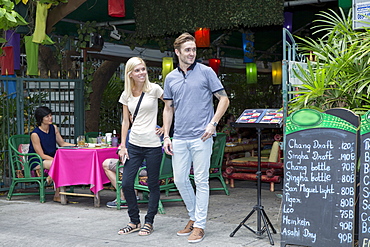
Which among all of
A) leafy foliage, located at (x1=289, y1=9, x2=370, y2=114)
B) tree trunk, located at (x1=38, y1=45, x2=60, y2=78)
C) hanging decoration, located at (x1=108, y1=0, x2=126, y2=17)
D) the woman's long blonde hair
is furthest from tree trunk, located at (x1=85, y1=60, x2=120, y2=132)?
leafy foliage, located at (x1=289, y1=9, x2=370, y2=114)

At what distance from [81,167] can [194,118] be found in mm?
2503

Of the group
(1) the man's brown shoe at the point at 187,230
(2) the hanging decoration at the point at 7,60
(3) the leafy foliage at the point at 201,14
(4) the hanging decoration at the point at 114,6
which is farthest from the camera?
(2) the hanging decoration at the point at 7,60

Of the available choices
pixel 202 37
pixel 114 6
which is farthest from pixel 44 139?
pixel 202 37

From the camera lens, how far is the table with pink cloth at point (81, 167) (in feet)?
21.6

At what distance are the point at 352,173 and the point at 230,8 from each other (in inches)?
153

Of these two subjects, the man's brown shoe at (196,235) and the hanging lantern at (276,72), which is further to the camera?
the hanging lantern at (276,72)

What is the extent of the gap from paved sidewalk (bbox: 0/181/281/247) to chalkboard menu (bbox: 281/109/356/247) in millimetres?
482

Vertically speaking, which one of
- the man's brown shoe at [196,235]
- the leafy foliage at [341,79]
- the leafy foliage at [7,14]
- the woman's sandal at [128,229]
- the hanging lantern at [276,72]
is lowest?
the woman's sandal at [128,229]

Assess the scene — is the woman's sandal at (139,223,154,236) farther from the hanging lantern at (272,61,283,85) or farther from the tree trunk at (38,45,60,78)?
the hanging lantern at (272,61,283,85)

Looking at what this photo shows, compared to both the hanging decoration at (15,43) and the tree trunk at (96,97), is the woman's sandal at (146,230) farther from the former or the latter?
the tree trunk at (96,97)

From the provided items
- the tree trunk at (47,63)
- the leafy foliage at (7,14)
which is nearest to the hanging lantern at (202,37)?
the tree trunk at (47,63)

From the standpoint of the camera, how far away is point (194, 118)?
4.71 metres

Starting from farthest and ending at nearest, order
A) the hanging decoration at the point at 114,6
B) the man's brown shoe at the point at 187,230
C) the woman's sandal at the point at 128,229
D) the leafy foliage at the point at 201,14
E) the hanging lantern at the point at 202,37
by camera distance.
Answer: the hanging lantern at the point at 202,37, the hanging decoration at the point at 114,6, the leafy foliage at the point at 201,14, the woman's sandal at the point at 128,229, the man's brown shoe at the point at 187,230

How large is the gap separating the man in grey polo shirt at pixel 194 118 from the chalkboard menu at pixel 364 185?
1.18 metres
